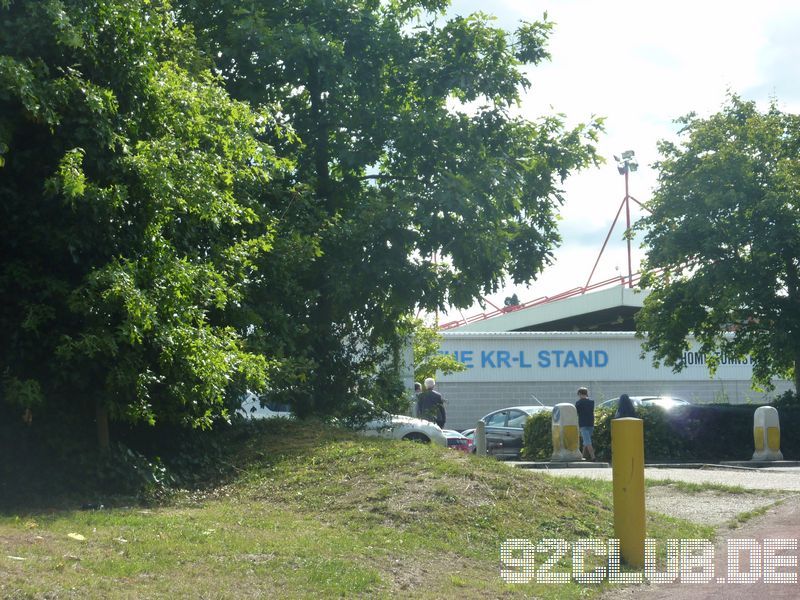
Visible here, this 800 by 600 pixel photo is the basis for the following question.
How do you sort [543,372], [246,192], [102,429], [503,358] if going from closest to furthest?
[102,429]
[246,192]
[503,358]
[543,372]

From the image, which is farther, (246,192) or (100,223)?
(246,192)

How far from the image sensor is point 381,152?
1634 cm

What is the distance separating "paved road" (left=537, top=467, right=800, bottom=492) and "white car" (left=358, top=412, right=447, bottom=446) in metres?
2.28

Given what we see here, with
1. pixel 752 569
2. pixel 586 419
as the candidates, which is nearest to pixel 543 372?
pixel 586 419

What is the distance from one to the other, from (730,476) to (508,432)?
412 inches

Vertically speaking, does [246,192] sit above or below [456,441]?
above

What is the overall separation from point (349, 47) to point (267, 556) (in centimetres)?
1053

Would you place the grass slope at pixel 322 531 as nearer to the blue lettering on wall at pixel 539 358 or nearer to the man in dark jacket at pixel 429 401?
the man in dark jacket at pixel 429 401

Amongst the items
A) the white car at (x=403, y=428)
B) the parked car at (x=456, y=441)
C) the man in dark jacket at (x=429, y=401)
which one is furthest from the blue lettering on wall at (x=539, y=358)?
the white car at (x=403, y=428)

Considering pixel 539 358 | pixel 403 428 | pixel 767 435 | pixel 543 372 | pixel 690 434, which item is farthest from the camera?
pixel 543 372

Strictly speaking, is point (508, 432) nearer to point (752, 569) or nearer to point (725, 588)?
point (752, 569)

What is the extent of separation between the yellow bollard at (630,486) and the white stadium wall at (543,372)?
27312mm

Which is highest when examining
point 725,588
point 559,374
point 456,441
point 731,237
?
point 731,237

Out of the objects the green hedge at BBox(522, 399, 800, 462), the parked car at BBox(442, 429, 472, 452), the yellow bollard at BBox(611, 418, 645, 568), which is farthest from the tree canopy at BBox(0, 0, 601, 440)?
the green hedge at BBox(522, 399, 800, 462)
